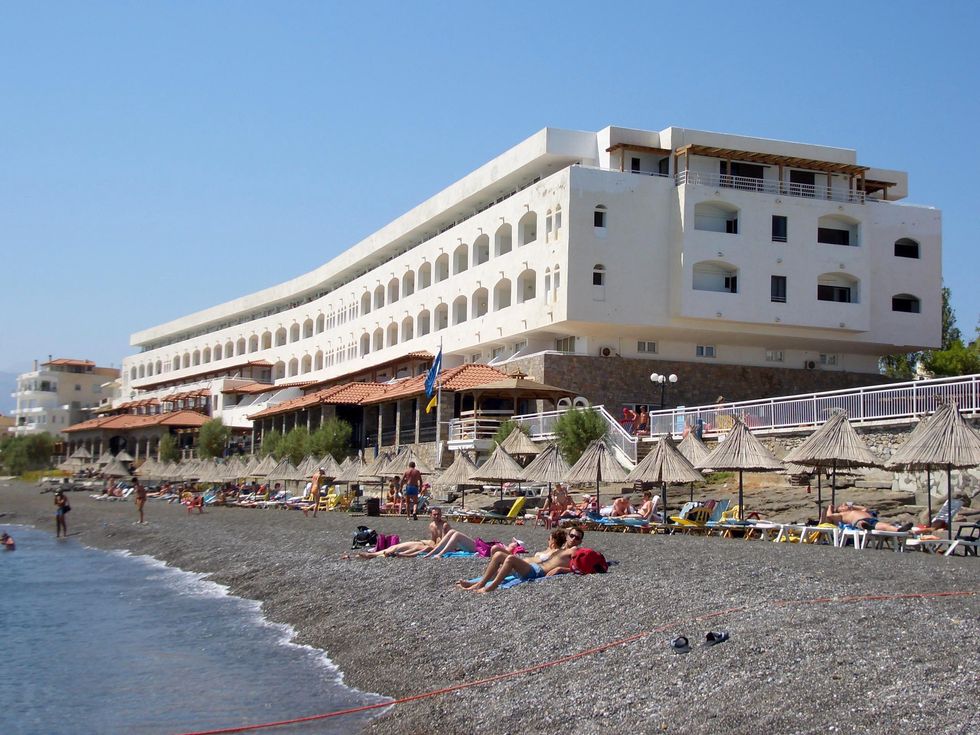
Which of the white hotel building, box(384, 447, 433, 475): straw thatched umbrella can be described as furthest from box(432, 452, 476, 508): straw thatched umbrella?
the white hotel building

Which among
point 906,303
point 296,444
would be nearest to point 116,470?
point 296,444

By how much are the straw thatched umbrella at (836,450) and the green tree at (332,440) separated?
28.1 m

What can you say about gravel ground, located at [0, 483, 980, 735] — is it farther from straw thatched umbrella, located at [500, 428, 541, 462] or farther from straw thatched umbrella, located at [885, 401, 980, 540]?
straw thatched umbrella, located at [500, 428, 541, 462]

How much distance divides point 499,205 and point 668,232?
24.4 ft

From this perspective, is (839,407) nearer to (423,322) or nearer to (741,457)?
(741,457)

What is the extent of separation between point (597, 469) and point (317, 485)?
1416cm

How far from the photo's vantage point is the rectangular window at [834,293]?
40250 millimetres

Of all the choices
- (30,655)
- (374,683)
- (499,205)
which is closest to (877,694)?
(374,683)

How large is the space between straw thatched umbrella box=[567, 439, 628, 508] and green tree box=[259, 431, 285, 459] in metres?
27.8

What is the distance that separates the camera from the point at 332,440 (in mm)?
44750

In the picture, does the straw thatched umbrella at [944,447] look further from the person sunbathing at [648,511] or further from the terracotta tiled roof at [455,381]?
the terracotta tiled roof at [455,381]

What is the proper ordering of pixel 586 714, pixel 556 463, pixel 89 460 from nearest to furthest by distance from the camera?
1. pixel 586 714
2. pixel 556 463
3. pixel 89 460

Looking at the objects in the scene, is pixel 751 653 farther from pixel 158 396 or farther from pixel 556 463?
pixel 158 396

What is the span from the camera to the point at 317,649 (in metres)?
13.6
